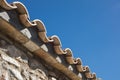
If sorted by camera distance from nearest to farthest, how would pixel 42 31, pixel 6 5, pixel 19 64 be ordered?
pixel 6 5, pixel 19 64, pixel 42 31

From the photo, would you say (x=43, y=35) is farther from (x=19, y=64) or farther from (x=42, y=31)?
(x=19, y=64)

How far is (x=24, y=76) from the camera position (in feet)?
12.3

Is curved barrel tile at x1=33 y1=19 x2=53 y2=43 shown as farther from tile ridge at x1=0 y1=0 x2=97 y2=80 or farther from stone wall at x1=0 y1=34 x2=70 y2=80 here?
stone wall at x1=0 y1=34 x2=70 y2=80

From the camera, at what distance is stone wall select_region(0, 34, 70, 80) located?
3490 millimetres

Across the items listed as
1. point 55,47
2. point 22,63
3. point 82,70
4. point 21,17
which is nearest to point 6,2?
point 21,17

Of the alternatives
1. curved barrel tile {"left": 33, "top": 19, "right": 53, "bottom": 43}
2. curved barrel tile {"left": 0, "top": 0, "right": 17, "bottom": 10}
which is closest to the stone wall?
curved barrel tile {"left": 33, "top": 19, "right": 53, "bottom": 43}

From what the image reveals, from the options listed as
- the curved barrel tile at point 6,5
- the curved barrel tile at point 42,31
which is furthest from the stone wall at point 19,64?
the curved barrel tile at point 6,5

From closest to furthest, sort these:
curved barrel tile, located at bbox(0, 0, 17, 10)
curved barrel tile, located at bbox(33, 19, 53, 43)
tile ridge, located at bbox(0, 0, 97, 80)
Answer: curved barrel tile, located at bbox(0, 0, 17, 10) < tile ridge, located at bbox(0, 0, 97, 80) < curved barrel tile, located at bbox(33, 19, 53, 43)

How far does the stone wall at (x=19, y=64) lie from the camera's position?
349cm

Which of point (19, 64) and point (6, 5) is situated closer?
point (6, 5)

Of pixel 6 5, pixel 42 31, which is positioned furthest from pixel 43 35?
pixel 6 5

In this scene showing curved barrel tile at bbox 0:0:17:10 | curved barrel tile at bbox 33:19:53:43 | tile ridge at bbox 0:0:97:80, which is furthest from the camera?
curved barrel tile at bbox 33:19:53:43

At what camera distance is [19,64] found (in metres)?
3.75

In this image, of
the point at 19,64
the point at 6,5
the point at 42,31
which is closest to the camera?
the point at 6,5
